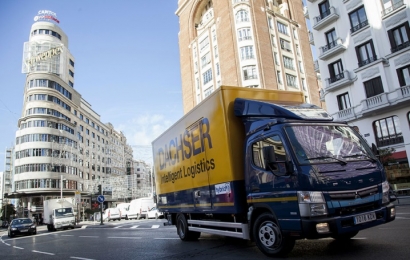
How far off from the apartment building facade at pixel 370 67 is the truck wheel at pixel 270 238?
18987 millimetres

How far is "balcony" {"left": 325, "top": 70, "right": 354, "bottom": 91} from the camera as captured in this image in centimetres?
2533

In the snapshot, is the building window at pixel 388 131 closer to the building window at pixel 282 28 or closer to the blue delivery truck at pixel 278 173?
the blue delivery truck at pixel 278 173

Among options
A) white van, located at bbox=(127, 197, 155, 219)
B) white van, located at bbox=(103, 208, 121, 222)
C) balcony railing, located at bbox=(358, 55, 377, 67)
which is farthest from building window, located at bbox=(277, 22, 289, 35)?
white van, located at bbox=(103, 208, 121, 222)

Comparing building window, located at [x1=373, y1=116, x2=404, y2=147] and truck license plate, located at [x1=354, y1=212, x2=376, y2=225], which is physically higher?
building window, located at [x1=373, y1=116, x2=404, y2=147]

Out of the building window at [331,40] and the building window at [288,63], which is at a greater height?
the building window at [288,63]

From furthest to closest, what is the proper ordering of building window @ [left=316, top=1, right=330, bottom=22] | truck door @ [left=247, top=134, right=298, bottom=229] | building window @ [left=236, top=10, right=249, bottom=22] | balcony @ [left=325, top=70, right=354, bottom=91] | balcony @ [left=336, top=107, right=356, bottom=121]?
1. building window @ [left=236, top=10, right=249, bottom=22]
2. building window @ [left=316, top=1, right=330, bottom=22]
3. balcony @ [left=325, top=70, right=354, bottom=91]
4. balcony @ [left=336, top=107, right=356, bottom=121]
5. truck door @ [left=247, top=134, right=298, bottom=229]

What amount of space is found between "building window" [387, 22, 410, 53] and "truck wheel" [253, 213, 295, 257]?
21.7 m

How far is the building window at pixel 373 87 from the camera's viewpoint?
2347 centimetres

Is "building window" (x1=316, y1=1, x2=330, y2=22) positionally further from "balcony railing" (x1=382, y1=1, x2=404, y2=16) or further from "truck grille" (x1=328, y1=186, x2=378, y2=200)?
"truck grille" (x1=328, y1=186, x2=378, y2=200)

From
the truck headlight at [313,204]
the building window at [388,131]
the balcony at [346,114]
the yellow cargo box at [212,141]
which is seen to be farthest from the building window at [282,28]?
the truck headlight at [313,204]

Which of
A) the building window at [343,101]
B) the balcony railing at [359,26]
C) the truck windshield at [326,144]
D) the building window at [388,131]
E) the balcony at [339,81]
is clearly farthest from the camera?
the building window at [343,101]

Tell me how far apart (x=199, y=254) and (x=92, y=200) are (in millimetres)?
69378

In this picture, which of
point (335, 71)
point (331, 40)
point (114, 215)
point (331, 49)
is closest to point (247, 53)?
point (331, 40)

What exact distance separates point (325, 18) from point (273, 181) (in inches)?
1011
